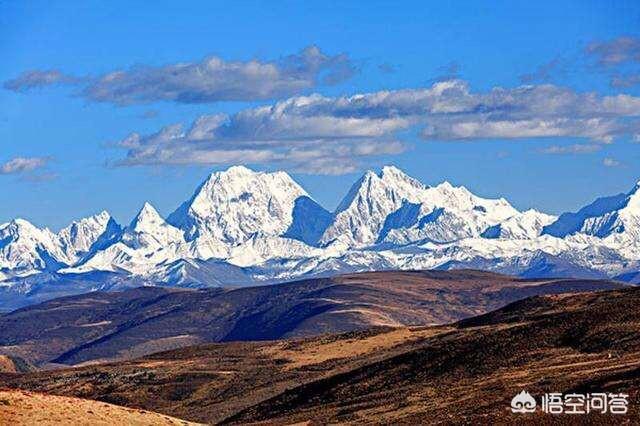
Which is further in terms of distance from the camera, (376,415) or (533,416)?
(376,415)

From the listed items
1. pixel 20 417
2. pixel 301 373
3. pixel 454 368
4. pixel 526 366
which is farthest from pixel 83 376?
pixel 20 417

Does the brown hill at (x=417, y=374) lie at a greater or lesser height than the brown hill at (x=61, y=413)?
lesser

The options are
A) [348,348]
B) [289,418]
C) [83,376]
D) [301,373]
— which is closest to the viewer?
[289,418]

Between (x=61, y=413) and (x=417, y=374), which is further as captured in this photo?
(x=417, y=374)

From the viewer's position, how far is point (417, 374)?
129m

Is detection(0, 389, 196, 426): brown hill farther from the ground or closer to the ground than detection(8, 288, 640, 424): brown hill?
farther from the ground

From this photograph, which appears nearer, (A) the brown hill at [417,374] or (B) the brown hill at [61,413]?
(B) the brown hill at [61,413]

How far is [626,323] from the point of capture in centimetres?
12381

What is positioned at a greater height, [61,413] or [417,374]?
[61,413]

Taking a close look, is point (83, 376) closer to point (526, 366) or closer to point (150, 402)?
point (150, 402)

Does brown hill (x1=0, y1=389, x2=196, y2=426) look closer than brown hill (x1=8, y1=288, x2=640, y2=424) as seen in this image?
Yes

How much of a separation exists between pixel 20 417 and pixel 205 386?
281 ft

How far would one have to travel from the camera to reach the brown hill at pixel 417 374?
9756 cm

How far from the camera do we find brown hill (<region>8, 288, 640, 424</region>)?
9756 cm
